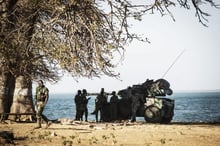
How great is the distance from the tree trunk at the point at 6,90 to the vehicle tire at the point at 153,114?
7.56 metres

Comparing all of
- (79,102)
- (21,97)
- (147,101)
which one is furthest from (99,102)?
(21,97)

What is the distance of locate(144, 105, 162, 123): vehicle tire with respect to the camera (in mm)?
21531

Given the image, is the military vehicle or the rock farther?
the military vehicle

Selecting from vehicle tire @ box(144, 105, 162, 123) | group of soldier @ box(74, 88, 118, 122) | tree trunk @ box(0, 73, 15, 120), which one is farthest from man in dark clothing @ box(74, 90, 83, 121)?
tree trunk @ box(0, 73, 15, 120)

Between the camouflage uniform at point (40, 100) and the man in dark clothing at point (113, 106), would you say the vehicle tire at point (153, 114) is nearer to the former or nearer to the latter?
the man in dark clothing at point (113, 106)

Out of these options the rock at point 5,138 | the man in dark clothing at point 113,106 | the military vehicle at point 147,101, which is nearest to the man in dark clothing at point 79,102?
the military vehicle at point 147,101

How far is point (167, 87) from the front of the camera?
920 inches

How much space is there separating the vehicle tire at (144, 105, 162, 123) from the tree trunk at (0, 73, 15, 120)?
7.56m

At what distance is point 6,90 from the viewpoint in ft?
62.3

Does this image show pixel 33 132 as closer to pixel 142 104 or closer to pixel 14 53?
pixel 14 53

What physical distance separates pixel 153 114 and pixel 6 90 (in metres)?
8.07

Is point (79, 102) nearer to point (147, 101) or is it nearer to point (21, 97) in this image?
point (147, 101)

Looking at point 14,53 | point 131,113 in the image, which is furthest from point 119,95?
point 14,53

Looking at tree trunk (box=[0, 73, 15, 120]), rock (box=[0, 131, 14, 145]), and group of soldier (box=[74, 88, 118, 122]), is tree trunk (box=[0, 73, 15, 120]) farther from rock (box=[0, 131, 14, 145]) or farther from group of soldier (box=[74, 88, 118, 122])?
rock (box=[0, 131, 14, 145])
